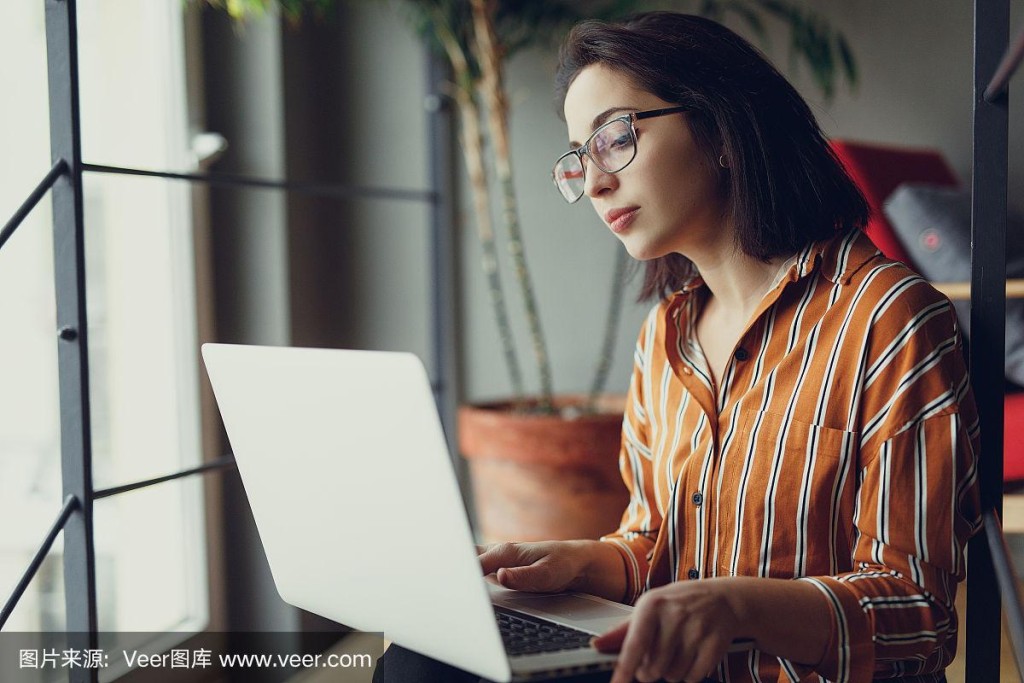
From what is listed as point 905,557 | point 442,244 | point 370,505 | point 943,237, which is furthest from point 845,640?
point 442,244

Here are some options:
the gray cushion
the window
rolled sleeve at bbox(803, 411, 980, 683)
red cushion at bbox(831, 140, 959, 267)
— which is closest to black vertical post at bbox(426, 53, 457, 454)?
the window

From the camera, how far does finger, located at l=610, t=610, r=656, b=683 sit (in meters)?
0.79

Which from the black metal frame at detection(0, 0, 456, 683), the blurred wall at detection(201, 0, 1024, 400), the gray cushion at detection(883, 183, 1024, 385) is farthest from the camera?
the blurred wall at detection(201, 0, 1024, 400)

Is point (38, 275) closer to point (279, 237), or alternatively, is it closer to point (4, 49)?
point (4, 49)

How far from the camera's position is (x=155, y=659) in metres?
2.03

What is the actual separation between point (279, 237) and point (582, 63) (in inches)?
50.8

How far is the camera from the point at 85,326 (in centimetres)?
124

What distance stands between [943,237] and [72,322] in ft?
5.19

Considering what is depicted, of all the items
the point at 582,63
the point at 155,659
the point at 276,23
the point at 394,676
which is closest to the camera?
the point at 394,676

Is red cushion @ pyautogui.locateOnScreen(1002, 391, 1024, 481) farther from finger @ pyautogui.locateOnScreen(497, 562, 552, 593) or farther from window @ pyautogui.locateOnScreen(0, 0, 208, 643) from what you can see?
window @ pyautogui.locateOnScreen(0, 0, 208, 643)

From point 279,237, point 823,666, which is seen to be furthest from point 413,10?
point 823,666

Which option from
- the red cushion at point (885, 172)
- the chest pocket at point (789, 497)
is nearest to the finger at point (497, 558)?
the chest pocket at point (789, 497)

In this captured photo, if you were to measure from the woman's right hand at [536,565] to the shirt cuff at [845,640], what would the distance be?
0.95 ft

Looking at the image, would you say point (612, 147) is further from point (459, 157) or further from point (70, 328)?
point (459, 157)
